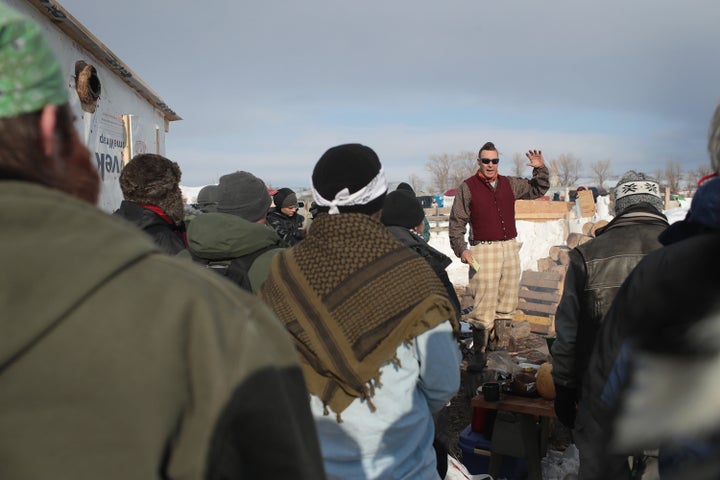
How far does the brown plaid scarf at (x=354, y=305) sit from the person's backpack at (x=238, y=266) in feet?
2.73

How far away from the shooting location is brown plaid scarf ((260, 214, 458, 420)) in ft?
6.14

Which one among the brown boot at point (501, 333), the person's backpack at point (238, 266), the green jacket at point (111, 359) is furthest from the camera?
the brown boot at point (501, 333)

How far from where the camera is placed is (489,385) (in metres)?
4.18

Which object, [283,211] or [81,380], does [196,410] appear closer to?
[81,380]

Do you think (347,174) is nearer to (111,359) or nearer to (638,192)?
(111,359)

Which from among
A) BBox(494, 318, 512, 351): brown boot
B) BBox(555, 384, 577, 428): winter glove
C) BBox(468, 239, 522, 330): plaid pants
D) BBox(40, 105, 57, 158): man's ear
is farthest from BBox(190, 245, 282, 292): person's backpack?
BBox(494, 318, 512, 351): brown boot

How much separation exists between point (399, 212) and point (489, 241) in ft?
8.36

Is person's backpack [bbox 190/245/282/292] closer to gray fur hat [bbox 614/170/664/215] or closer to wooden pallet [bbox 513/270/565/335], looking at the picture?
gray fur hat [bbox 614/170/664/215]

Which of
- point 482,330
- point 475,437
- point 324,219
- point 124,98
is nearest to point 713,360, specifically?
point 324,219

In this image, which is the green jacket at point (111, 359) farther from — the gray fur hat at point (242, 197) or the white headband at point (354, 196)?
the gray fur hat at point (242, 197)

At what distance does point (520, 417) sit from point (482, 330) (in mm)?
2344

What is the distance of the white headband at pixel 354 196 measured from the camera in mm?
2074

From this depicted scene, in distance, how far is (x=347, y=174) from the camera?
6.92 feet

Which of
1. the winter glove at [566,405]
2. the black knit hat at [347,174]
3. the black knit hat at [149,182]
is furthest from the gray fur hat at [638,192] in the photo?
the black knit hat at [149,182]
